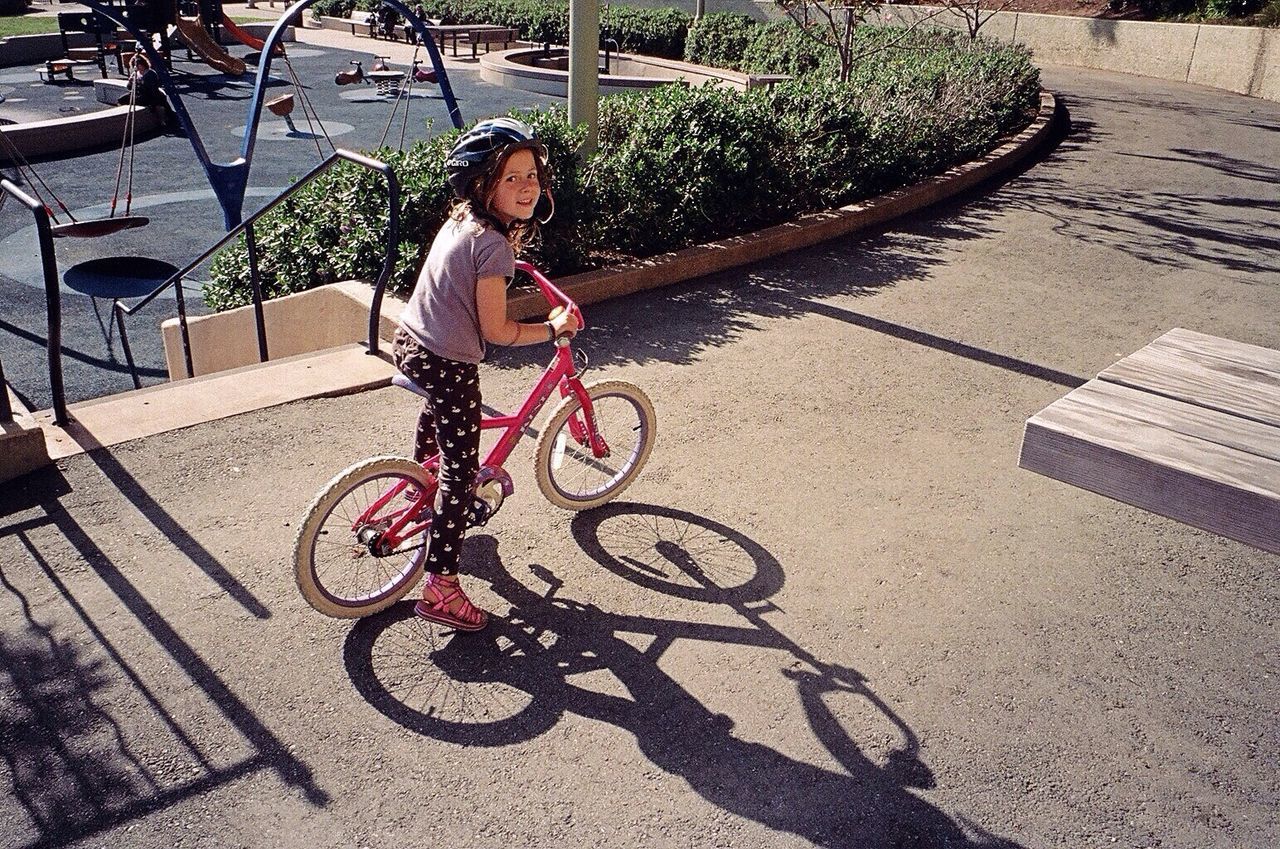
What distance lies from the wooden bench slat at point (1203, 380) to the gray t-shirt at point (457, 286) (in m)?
1.98

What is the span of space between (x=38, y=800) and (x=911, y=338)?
5.73 m

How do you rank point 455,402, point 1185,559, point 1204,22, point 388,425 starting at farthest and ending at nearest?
point 1204,22
point 388,425
point 1185,559
point 455,402

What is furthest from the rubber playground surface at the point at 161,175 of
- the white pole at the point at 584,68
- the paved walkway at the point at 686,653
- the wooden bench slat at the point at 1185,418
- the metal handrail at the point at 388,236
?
the wooden bench slat at the point at 1185,418

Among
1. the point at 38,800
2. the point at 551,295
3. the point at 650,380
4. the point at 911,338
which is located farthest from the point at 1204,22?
the point at 38,800

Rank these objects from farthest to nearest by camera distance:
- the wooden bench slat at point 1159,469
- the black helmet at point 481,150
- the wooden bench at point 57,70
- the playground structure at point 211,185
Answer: the wooden bench at point 57,70 → the playground structure at point 211,185 → the black helmet at point 481,150 → the wooden bench slat at point 1159,469

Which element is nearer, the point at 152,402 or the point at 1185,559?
the point at 1185,559

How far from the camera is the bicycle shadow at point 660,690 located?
3.32 meters

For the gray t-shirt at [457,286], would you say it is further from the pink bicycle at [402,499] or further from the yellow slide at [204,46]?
the yellow slide at [204,46]

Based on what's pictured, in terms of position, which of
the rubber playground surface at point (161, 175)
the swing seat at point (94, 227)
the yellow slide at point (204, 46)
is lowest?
the rubber playground surface at point (161, 175)

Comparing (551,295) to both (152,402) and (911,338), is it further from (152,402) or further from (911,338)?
(911,338)

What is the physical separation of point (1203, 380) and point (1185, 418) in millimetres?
413

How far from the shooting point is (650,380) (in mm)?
6398

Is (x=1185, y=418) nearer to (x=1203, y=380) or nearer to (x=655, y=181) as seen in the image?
(x=1203, y=380)

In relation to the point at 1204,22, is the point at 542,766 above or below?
below
